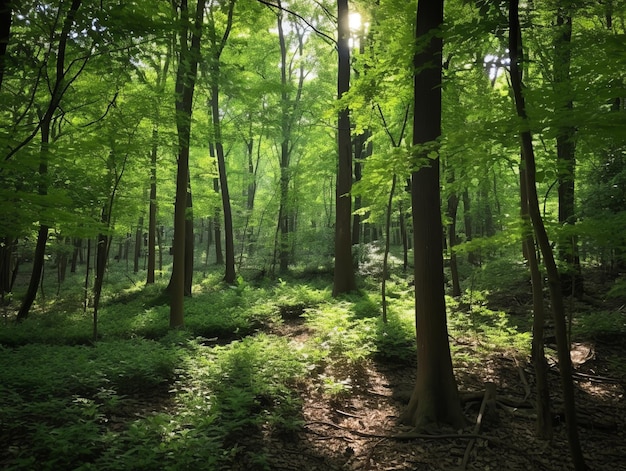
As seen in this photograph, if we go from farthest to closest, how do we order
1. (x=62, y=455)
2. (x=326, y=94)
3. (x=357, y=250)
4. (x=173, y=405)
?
(x=326, y=94)
(x=357, y=250)
(x=173, y=405)
(x=62, y=455)

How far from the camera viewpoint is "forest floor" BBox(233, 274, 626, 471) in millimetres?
3938

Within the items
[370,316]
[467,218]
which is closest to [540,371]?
[370,316]

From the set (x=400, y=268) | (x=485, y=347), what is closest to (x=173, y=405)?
(x=485, y=347)

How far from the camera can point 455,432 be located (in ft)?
14.3

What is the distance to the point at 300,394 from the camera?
18.1 ft

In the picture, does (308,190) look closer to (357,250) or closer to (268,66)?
(357,250)

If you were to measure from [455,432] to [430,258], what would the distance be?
6.84ft

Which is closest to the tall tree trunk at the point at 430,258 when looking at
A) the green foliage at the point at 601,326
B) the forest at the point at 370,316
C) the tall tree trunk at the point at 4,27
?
the forest at the point at 370,316

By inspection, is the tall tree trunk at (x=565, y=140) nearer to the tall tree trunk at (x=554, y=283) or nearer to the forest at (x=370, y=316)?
the forest at (x=370, y=316)

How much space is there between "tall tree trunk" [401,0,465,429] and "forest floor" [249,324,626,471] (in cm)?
31

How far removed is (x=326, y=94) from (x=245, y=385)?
1570 cm

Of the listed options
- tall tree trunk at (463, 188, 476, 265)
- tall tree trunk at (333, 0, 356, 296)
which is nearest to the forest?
tall tree trunk at (333, 0, 356, 296)

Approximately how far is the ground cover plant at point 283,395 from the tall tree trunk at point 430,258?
33 centimetres

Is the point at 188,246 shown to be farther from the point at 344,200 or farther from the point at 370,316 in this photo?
the point at 370,316
